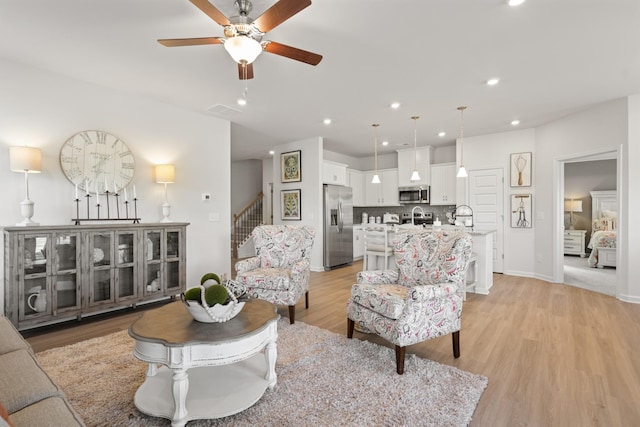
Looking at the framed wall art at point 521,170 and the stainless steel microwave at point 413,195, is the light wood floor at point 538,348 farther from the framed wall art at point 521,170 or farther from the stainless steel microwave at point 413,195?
the stainless steel microwave at point 413,195

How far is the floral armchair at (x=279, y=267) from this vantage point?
125 inches

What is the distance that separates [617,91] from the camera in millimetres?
3865

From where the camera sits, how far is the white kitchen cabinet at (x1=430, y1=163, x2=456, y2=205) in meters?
6.57

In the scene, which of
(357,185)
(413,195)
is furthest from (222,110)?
(413,195)

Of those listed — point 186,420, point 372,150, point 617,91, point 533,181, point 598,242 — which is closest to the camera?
point 186,420

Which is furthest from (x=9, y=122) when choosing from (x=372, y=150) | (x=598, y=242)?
(x=598, y=242)

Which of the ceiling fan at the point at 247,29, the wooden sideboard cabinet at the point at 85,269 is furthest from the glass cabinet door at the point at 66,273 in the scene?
the ceiling fan at the point at 247,29

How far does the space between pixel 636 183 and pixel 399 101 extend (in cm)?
329

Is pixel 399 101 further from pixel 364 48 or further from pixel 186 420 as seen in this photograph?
pixel 186 420

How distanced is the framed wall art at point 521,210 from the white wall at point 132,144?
520 cm

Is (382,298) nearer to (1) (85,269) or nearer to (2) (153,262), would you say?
(2) (153,262)

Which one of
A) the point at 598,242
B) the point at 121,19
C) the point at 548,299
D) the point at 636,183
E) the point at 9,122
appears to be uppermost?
the point at 121,19

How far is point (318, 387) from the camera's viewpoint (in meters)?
2.00

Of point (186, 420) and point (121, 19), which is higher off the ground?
point (121, 19)
